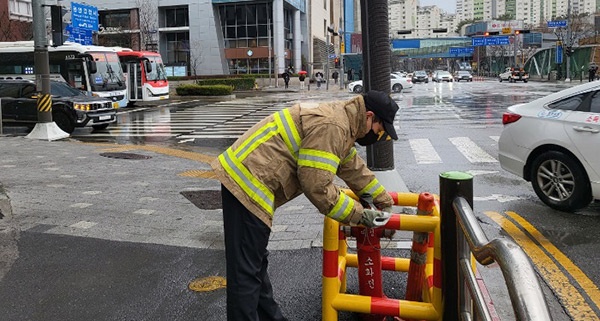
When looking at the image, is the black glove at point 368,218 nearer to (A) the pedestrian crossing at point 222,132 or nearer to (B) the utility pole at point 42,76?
(A) the pedestrian crossing at point 222,132

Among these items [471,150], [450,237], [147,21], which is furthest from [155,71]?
[450,237]

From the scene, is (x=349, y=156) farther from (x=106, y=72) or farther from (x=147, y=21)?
(x=147, y=21)

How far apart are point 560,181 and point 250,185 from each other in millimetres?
4643

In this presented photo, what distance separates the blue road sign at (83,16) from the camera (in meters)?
31.4

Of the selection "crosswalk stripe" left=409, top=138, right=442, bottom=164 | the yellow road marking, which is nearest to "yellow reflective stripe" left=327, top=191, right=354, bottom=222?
the yellow road marking

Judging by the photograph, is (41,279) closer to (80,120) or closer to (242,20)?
(80,120)

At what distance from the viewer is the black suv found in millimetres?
16547

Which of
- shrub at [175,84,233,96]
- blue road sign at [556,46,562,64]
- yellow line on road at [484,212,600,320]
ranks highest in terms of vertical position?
blue road sign at [556,46,562,64]

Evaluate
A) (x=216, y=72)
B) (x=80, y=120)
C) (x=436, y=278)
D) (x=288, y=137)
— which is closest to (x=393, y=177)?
(x=436, y=278)

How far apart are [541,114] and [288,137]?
185 inches

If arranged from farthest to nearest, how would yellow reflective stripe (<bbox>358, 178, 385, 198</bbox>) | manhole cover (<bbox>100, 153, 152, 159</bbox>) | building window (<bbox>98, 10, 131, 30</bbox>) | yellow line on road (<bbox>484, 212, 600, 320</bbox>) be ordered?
1. building window (<bbox>98, 10, 131, 30</bbox>)
2. manhole cover (<bbox>100, 153, 152, 159</bbox>)
3. yellow line on road (<bbox>484, 212, 600, 320</bbox>)
4. yellow reflective stripe (<bbox>358, 178, 385, 198</bbox>)

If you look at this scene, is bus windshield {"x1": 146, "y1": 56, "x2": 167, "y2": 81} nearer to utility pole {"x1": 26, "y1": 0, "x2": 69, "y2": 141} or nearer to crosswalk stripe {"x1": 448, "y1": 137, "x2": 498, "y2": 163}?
utility pole {"x1": 26, "y1": 0, "x2": 69, "y2": 141}

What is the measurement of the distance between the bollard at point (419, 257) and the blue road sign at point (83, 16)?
31712mm

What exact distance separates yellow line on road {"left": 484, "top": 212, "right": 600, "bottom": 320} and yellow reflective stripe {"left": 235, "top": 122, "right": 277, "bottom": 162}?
234cm
